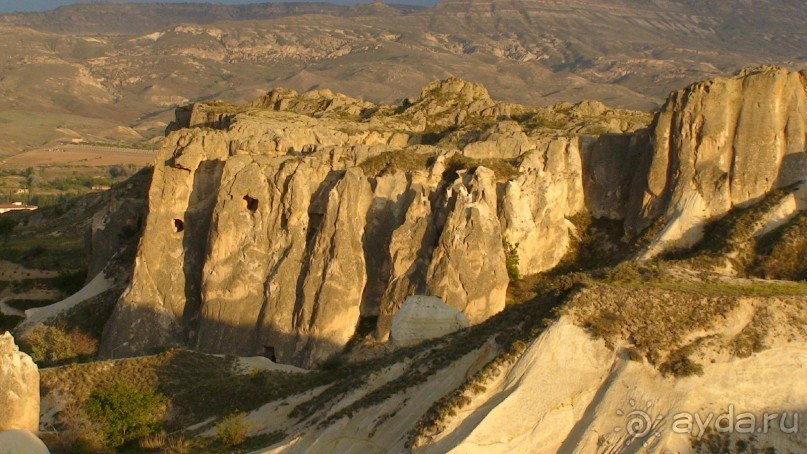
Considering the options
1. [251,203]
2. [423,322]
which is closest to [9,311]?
[251,203]

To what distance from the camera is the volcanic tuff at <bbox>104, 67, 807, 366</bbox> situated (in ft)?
136

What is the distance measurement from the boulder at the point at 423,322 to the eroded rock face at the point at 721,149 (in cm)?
1061

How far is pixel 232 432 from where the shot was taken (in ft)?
89.7

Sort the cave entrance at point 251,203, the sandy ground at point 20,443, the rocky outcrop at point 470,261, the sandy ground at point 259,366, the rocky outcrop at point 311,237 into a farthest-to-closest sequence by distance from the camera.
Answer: the cave entrance at point 251,203 < the rocky outcrop at point 311,237 < the rocky outcrop at point 470,261 < the sandy ground at point 259,366 < the sandy ground at point 20,443

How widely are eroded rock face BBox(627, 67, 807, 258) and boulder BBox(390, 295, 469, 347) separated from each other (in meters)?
10.6

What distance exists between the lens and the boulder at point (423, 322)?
32.5 meters

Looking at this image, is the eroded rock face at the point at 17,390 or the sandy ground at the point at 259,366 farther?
the sandy ground at the point at 259,366

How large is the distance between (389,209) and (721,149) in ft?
43.3

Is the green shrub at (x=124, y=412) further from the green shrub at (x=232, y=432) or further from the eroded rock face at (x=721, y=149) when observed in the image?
the eroded rock face at (x=721, y=149)

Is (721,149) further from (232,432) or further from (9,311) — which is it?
(9,311)

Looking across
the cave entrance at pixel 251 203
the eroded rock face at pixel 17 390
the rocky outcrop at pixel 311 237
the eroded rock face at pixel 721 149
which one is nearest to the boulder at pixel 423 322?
the rocky outcrop at pixel 311 237

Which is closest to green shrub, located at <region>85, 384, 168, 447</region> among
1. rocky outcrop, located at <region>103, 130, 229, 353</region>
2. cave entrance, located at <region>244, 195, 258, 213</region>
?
rocky outcrop, located at <region>103, 130, 229, 353</region>

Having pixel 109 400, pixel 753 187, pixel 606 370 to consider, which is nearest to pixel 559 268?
pixel 753 187

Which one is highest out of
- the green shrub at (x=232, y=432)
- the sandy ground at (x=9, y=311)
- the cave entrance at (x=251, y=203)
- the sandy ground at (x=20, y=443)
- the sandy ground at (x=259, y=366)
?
the cave entrance at (x=251, y=203)
